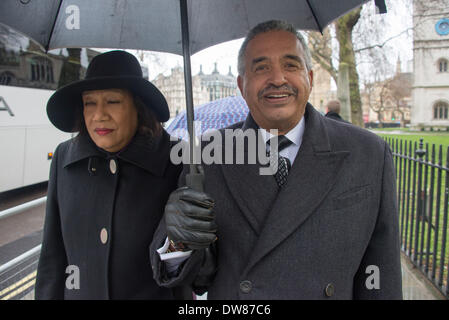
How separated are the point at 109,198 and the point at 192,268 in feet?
2.17

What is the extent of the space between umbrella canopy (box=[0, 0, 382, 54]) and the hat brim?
29cm

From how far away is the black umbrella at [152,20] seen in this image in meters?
1.70

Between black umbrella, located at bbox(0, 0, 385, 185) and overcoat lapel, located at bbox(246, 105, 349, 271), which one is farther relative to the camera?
black umbrella, located at bbox(0, 0, 385, 185)

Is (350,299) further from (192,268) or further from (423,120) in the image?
(423,120)

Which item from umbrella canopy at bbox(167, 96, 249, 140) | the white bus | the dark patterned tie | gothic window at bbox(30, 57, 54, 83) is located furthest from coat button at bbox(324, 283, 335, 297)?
gothic window at bbox(30, 57, 54, 83)

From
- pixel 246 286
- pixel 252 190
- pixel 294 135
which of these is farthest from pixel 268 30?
pixel 246 286

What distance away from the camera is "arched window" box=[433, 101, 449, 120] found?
33.2 metres

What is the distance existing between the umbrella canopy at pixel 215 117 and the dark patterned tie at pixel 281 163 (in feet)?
8.83

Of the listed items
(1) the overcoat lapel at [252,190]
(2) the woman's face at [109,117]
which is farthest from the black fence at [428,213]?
(2) the woman's face at [109,117]

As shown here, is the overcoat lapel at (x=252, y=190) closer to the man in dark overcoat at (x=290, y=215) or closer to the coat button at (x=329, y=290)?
the man in dark overcoat at (x=290, y=215)

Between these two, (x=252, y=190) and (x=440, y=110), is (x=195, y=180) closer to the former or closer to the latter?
(x=252, y=190)

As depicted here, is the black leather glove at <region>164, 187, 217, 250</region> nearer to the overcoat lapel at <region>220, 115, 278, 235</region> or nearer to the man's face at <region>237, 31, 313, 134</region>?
the overcoat lapel at <region>220, 115, 278, 235</region>

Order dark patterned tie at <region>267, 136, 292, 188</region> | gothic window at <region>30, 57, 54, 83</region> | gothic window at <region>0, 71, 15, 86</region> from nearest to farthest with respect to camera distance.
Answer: dark patterned tie at <region>267, 136, 292, 188</region> < gothic window at <region>0, 71, 15, 86</region> < gothic window at <region>30, 57, 54, 83</region>

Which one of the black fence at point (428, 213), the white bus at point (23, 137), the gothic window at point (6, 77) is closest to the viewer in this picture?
the black fence at point (428, 213)
